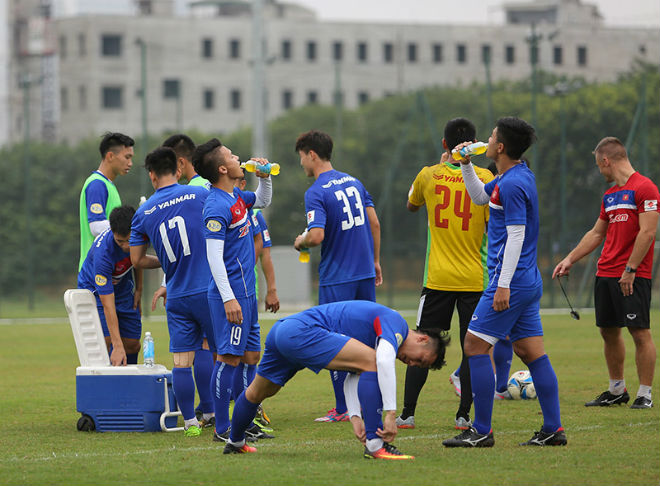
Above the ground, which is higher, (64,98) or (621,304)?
(64,98)

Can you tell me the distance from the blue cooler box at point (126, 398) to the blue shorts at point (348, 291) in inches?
56.3

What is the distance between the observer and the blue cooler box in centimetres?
871

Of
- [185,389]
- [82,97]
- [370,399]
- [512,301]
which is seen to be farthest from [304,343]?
[82,97]

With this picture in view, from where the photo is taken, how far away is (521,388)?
10.5 m

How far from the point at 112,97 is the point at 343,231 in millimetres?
A: 71559

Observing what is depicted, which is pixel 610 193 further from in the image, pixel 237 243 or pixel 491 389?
pixel 237 243

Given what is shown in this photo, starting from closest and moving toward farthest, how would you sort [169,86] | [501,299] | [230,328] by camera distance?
[501,299] → [230,328] → [169,86]

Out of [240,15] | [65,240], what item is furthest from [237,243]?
[240,15]

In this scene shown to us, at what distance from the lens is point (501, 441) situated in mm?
7797

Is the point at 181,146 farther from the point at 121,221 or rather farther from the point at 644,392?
the point at 644,392

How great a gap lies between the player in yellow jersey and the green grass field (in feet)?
2.68

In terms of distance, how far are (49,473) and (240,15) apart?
8718cm

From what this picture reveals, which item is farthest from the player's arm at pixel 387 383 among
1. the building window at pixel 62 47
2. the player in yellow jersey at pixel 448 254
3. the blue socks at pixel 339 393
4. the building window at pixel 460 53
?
the building window at pixel 62 47

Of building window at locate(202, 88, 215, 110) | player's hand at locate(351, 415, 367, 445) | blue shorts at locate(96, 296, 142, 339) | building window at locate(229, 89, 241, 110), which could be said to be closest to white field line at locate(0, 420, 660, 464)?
player's hand at locate(351, 415, 367, 445)
